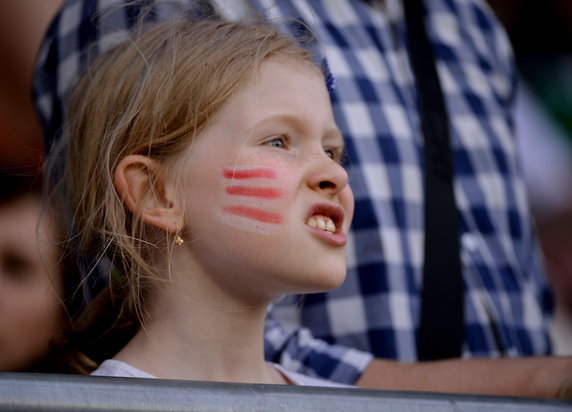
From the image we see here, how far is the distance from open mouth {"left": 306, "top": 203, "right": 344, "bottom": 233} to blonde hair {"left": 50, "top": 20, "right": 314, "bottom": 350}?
0.48 ft

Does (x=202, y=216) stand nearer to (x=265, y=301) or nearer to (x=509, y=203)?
(x=265, y=301)

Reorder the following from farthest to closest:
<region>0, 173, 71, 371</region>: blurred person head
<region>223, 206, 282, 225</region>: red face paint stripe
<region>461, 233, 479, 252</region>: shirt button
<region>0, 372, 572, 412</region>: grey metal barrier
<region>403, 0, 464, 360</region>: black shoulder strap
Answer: <region>0, 173, 71, 371</region>: blurred person head, <region>461, 233, 479, 252</region>: shirt button, <region>403, 0, 464, 360</region>: black shoulder strap, <region>223, 206, 282, 225</region>: red face paint stripe, <region>0, 372, 572, 412</region>: grey metal barrier

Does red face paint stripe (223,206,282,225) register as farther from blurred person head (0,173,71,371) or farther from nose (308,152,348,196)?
blurred person head (0,173,71,371)

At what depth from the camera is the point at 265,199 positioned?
0.92 metres

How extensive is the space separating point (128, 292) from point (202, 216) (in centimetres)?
14

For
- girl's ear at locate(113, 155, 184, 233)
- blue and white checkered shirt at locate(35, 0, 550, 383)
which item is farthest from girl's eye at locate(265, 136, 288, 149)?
blue and white checkered shirt at locate(35, 0, 550, 383)

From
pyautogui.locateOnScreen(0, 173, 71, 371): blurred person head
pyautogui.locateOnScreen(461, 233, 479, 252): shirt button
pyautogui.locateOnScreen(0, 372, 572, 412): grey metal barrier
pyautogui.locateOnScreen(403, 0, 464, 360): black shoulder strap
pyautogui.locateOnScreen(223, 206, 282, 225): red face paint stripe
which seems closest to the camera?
pyautogui.locateOnScreen(0, 372, 572, 412): grey metal barrier

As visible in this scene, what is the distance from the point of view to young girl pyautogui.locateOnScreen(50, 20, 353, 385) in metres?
0.92

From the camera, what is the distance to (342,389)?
27.4 inches

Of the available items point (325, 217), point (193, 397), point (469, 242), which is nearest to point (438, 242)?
point (469, 242)

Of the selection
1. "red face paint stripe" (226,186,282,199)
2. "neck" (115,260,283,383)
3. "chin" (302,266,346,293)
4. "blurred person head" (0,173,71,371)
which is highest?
"red face paint stripe" (226,186,282,199)

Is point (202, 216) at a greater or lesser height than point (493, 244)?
greater

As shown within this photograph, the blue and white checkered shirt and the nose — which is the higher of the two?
the nose

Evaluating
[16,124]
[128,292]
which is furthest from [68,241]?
[16,124]
